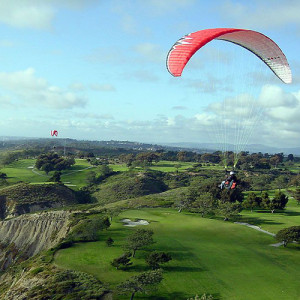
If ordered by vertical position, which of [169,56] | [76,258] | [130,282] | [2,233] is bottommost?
[2,233]

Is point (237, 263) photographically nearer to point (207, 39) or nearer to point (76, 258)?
point (76, 258)

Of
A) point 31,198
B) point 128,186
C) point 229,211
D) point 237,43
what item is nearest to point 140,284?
point 237,43

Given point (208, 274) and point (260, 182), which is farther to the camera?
point (260, 182)

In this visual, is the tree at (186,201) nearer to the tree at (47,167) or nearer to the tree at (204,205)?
the tree at (204,205)

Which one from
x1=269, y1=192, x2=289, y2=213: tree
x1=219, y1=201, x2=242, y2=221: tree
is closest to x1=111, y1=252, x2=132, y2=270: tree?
x1=219, y1=201, x2=242, y2=221: tree

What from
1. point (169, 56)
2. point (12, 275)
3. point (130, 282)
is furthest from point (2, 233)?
point (169, 56)

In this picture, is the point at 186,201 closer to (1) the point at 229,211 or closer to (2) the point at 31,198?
(1) the point at 229,211
